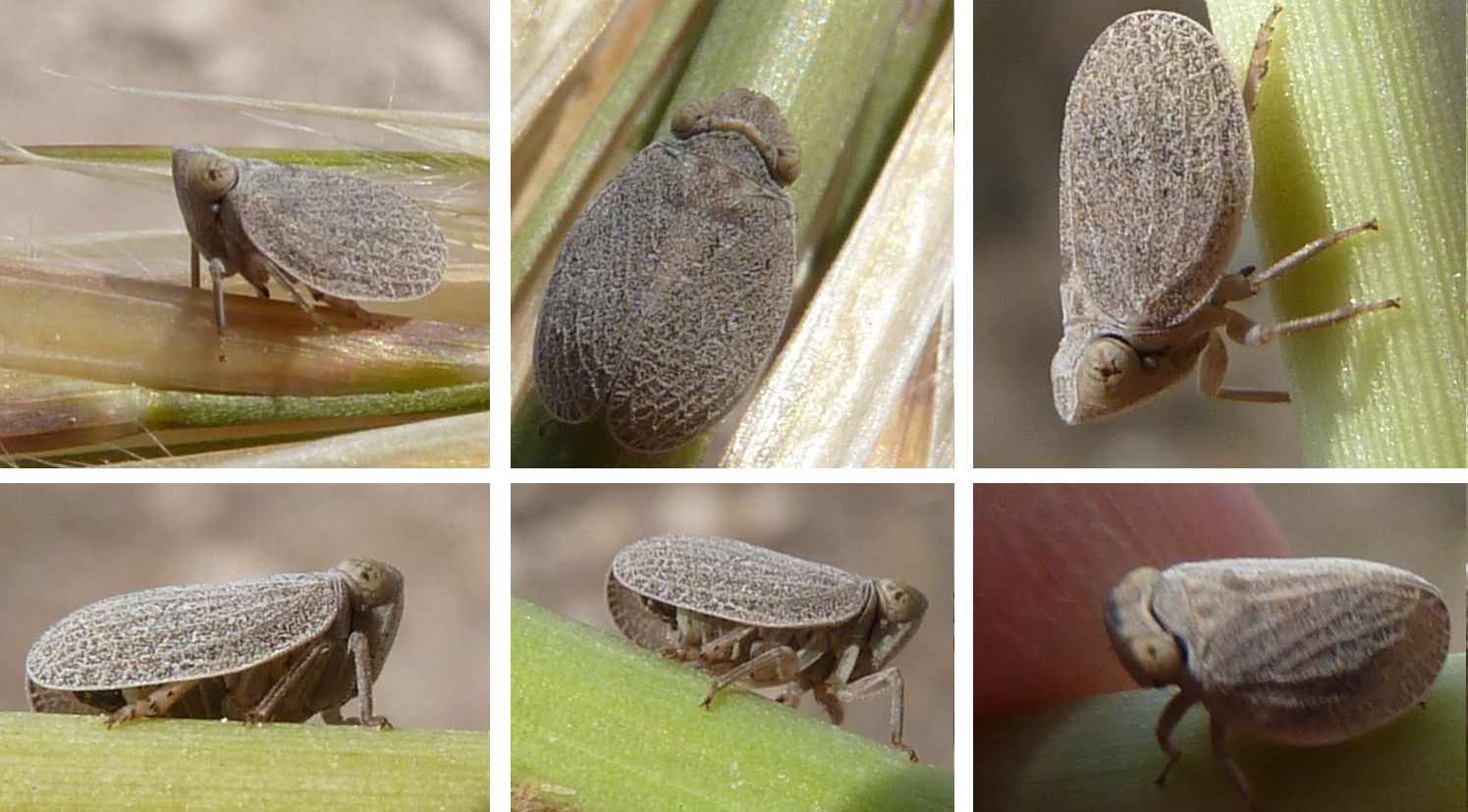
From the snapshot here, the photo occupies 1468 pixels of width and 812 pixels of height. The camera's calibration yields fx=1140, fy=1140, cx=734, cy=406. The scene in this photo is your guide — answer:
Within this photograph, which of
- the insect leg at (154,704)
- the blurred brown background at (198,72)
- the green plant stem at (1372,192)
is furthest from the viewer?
the blurred brown background at (198,72)

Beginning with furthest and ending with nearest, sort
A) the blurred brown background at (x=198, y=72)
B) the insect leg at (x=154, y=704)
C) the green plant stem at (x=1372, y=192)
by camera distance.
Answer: the blurred brown background at (x=198, y=72) < the insect leg at (x=154, y=704) < the green plant stem at (x=1372, y=192)

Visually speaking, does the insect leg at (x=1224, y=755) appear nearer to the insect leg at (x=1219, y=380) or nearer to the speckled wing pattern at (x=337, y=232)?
the insect leg at (x=1219, y=380)

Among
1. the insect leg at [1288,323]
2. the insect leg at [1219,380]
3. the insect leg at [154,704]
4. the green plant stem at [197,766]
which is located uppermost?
the insect leg at [1288,323]

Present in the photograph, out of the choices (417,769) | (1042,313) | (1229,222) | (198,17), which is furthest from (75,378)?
(1229,222)

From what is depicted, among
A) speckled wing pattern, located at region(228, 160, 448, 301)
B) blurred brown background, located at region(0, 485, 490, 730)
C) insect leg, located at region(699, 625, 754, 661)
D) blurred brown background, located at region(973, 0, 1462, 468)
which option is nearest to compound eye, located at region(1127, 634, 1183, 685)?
blurred brown background, located at region(973, 0, 1462, 468)

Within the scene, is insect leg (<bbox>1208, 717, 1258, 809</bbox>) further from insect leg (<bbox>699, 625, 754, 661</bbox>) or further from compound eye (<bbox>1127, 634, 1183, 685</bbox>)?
insect leg (<bbox>699, 625, 754, 661</bbox>)

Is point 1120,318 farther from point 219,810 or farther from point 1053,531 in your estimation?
point 219,810

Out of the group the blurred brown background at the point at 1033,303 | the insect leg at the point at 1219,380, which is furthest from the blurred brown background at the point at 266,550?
the insect leg at the point at 1219,380
